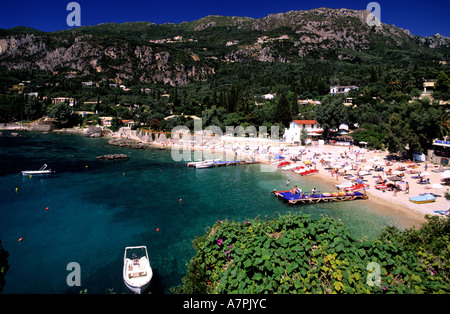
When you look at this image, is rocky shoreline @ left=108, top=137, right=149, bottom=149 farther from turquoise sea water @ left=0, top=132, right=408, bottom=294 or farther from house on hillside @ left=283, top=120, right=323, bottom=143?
house on hillside @ left=283, top=120, right=323, bottom=143

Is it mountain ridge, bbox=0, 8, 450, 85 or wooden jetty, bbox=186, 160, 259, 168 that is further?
mountain ridge, bbox=0, 8, 450, 85

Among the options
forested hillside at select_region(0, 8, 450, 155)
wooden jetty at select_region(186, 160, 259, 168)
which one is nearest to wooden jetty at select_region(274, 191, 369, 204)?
forested hillside at select_region(0, 8, 450, 155)

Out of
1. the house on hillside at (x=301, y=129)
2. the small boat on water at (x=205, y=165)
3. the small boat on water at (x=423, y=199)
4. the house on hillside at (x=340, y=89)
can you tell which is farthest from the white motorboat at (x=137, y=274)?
the house on hillside at (x=340, y=89)

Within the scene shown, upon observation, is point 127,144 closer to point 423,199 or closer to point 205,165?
point 205,165

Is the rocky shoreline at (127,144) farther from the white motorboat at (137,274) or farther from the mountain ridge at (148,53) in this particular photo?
the mountain ridge at (148,53)

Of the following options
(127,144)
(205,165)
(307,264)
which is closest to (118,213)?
(205,165)

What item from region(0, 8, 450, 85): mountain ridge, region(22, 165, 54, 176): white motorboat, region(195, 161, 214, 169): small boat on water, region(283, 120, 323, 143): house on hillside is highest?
region(0, 8, 450, 85): mountain ridge
